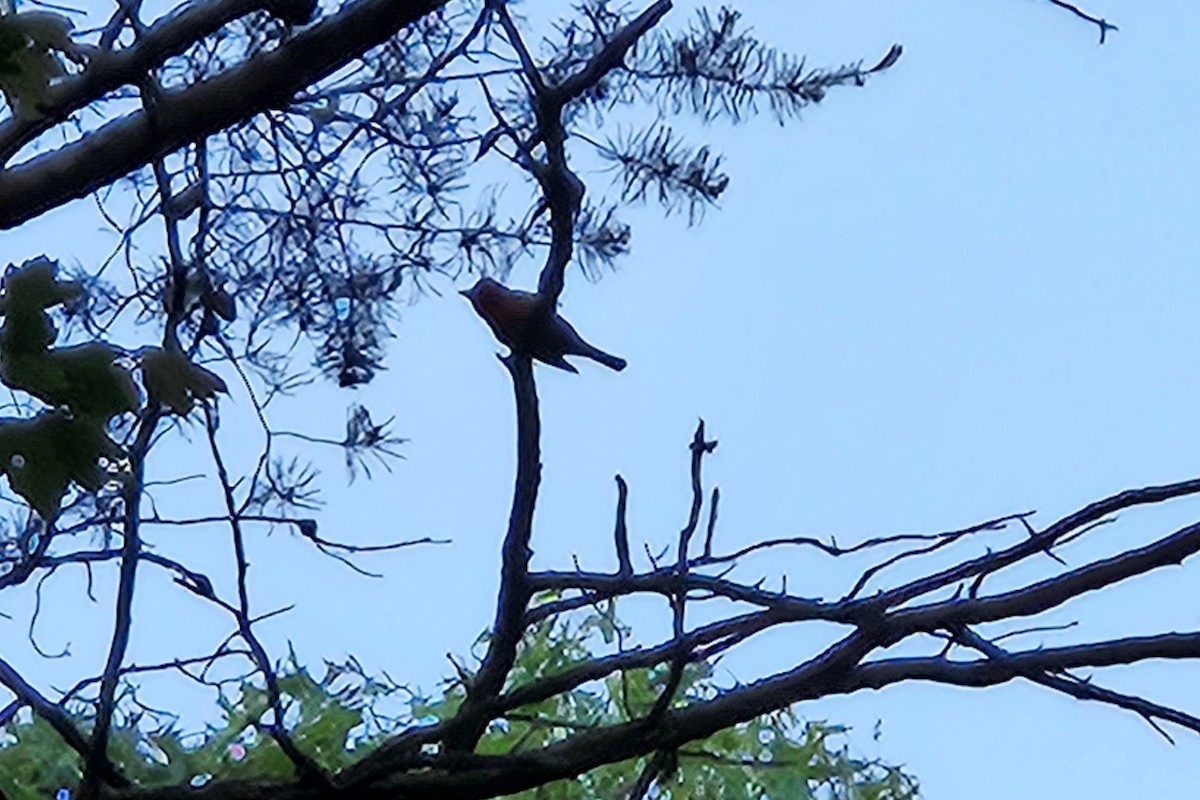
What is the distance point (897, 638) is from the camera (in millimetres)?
549

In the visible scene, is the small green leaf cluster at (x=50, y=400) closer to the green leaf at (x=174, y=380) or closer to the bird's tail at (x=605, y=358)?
the green leaf at (x=174, y=380)

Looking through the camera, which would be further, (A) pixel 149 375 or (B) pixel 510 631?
(B) pixel 510 631

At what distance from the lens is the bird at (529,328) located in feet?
2.04

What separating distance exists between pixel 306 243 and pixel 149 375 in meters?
0.70

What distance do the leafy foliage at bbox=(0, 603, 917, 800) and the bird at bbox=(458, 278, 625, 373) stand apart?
11cm

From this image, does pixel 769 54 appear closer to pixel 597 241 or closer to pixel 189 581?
pixel 597 241

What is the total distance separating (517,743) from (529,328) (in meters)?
0.20

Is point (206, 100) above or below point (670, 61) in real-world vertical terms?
below

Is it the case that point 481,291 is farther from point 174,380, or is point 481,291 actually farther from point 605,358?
point 174,380

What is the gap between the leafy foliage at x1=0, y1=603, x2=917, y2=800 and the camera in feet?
2.14

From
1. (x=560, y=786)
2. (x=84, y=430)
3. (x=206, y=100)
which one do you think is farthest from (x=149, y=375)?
(x=560, y=786)

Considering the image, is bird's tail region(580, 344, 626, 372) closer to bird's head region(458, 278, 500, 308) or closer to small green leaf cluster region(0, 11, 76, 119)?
bird's head region(458, 278, 500, 308)

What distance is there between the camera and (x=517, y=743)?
0.72 meters

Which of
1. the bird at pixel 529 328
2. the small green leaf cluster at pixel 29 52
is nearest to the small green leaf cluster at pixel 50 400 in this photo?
the small green leaf cluster at pixel 29 52
